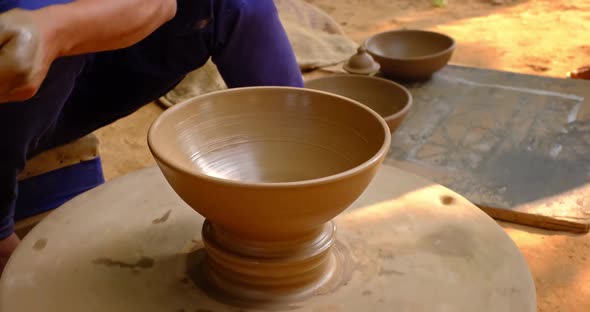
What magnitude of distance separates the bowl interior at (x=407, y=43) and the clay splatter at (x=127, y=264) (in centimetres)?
219

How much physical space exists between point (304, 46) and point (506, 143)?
4.56 feet

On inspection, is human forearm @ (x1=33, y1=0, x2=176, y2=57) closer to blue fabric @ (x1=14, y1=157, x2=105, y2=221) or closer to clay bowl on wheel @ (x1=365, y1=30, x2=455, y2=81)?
blue fabric @ (x1=14, y1=157, x2=105, y2=221)

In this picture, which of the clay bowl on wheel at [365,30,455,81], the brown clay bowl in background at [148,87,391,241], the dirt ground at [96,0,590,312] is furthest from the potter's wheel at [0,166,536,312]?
the clay bowl on wheel at [365,30,455,81]

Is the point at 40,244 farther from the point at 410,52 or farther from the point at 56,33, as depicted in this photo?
the point at 410,52

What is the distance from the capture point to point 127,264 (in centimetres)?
108

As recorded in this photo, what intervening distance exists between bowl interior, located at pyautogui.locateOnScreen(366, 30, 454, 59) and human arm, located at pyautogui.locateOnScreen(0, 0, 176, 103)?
2130mm

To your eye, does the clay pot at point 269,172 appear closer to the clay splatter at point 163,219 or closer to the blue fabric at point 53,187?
the clay splatter at point 163,219

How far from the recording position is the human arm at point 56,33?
2.68 feet

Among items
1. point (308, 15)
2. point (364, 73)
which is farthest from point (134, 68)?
point (308, 15)

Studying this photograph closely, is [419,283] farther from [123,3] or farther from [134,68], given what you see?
[134,68]

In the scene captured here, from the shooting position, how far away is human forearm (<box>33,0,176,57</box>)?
2.92ft

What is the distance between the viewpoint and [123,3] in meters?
1.02

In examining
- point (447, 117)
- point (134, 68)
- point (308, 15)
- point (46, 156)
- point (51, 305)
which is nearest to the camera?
point (51, 305)

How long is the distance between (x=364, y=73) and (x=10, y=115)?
181cm
